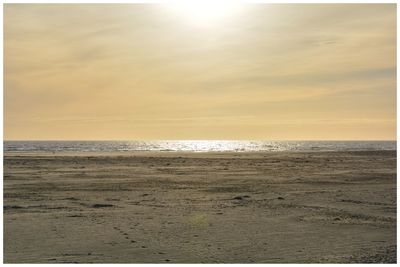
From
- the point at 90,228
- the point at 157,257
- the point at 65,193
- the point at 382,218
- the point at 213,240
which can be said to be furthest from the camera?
the point at 65,193

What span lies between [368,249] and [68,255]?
28.5ft

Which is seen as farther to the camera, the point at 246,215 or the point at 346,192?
Result: the point at 346,192

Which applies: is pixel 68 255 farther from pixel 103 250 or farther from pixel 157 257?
pixel 157 257

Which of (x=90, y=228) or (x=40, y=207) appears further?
(x=40, y=207)

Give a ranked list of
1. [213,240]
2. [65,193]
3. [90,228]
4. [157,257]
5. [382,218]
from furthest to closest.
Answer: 1. [65,193]
2. [382,218]
3. [90,228]
4. [213,240]
5. [157,257]

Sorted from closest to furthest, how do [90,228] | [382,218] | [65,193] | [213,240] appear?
[213,240]
[90,228]
[382,218]
[65,193]

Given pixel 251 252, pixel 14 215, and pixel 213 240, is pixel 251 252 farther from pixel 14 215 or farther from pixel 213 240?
pixel 14 215

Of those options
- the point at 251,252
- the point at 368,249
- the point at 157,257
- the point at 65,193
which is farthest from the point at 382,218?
the point at 65,193

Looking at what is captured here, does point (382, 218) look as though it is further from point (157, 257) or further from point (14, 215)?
point (14, 215)

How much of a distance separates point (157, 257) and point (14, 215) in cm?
854

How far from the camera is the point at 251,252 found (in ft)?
43.6

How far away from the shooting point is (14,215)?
1864 cm

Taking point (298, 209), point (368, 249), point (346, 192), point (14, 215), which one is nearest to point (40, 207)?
point (14, 215)

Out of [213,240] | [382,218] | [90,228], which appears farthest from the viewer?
[382,218]
